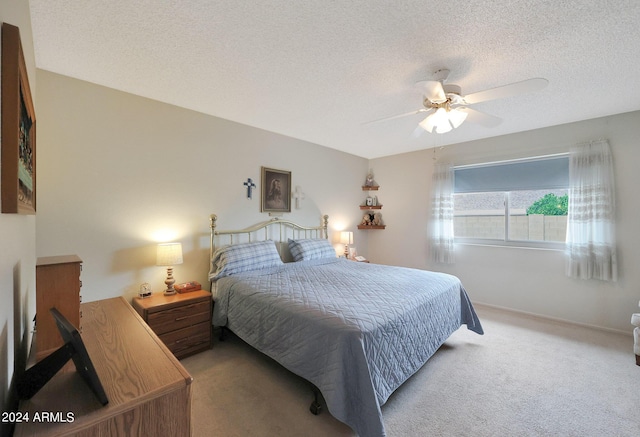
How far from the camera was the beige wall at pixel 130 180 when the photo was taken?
6.93 ft

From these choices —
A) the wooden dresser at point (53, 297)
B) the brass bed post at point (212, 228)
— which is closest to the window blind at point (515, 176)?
the brass bed post at point (212, 228)

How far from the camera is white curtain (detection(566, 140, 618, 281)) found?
2.91m

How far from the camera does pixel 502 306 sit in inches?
144

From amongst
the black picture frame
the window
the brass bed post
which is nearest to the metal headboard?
the brass bed post

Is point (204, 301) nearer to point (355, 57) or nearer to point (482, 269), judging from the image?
point (355, 57)

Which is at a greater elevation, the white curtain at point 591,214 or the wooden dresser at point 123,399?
the white curtain at point 591,214

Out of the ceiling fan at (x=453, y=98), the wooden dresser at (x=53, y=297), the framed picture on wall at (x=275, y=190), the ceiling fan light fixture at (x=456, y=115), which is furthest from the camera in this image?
the framed picture on wall at (x=275, y=190)

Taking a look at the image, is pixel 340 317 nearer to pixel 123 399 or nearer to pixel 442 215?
pixel 123 399

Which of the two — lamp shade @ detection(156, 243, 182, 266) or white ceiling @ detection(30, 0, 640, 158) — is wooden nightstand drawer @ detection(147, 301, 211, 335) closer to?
lamp shade @ detection(156, 243, 182, 266)

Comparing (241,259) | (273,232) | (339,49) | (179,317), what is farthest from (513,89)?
(179,317)

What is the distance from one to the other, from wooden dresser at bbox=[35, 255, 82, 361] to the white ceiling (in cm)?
142

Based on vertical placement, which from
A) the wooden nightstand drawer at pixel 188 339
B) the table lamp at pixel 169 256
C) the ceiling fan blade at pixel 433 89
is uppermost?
the ceiling fan blade at pixel 433 89

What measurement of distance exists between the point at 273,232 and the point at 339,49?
2397mm

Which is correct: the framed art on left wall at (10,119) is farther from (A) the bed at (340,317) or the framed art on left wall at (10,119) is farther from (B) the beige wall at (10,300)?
(A) the bed at (340,317)
